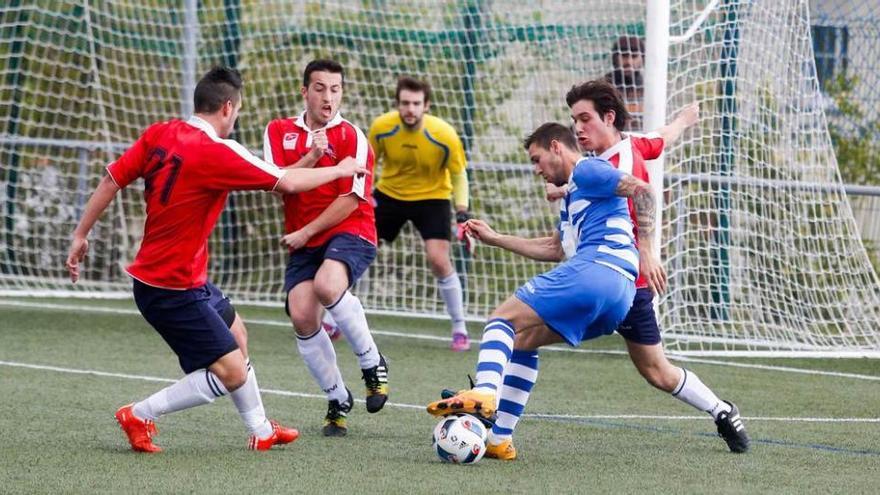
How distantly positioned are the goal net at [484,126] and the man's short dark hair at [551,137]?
151 inches

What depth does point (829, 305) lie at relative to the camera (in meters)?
10.4

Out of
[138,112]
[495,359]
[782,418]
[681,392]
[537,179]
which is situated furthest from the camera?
[138,112]

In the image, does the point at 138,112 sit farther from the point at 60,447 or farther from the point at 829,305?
the point at 60,447

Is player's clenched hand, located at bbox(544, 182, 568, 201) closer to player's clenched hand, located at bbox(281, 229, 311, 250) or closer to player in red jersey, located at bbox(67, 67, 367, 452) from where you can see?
player in red jersey, located at bbox(67, 67, 367, 452)

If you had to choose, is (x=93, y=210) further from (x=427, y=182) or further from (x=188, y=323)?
(x=427, y=182)

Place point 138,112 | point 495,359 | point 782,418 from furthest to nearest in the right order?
1. point 138,112
2. point 782,418
3. point 495,359

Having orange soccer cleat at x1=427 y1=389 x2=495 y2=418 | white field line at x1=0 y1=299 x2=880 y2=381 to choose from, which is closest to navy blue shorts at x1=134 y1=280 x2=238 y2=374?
orange soccer cleat at x1=427 y1=389 x2=495 y2=418

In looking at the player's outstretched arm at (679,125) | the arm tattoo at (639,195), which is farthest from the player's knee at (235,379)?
the player's outstretched arm at (679,125)

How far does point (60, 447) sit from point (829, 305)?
604 centimetres

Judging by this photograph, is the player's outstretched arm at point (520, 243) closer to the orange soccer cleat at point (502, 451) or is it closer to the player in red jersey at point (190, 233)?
the player in red jersey at point (190, 233)

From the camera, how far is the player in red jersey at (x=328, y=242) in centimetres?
710

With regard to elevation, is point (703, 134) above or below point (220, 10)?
below

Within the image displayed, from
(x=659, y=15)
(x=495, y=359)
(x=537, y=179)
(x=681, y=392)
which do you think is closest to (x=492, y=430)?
(x=495, y=359)

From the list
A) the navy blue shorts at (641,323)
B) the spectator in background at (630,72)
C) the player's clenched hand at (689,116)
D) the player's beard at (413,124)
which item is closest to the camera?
the navy blue shorts at (641,323)
